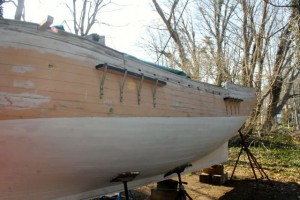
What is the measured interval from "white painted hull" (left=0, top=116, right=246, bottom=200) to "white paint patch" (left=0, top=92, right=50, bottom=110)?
11 centimetres

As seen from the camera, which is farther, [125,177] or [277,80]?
[277,80]

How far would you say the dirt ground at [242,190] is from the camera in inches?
212

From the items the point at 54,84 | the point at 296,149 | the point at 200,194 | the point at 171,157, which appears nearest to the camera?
the point at 54,84

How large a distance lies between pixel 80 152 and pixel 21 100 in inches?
28.1

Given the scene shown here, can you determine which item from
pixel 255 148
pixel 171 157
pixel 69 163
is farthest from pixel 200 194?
pixel 255 148

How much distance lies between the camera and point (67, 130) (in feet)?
8.10

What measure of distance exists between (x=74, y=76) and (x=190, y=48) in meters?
12.9

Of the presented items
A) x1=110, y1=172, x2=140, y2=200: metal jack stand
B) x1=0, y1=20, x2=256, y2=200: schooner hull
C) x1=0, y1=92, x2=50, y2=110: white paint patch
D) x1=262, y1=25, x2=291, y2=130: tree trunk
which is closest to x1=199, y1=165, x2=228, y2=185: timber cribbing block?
x1=0, y1=20, x2=256, y2=200: schooner hull

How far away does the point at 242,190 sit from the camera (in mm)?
5785

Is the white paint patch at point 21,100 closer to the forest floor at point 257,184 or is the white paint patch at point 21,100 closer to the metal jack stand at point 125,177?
the metal jack stand at point 125,177

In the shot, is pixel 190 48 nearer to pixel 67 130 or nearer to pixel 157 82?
pixel 157 82

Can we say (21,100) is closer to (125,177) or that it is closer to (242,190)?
(125,177)

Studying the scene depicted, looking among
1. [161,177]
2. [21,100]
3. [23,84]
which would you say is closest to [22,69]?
[23,84]

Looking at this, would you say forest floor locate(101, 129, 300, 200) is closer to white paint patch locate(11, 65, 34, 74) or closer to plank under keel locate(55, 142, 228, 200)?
plank under keel locate(55, 142, 228, 200)
